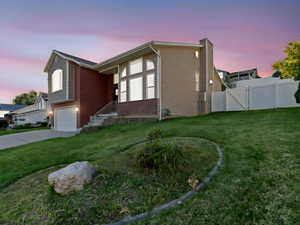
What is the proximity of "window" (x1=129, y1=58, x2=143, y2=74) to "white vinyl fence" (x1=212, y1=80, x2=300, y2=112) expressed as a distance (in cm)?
574

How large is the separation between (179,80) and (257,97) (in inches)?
204

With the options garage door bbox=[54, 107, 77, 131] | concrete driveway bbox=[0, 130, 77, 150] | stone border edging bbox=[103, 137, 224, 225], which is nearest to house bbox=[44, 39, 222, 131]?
garage door bbox=[54, 107, 77, 131]

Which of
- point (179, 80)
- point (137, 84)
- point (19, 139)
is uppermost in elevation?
point (179, 80)

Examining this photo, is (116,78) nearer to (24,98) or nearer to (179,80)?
(179,80)

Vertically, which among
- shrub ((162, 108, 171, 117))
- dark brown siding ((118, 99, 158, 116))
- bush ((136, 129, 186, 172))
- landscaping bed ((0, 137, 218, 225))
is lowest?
landscaping bed ((0, 137, 218, 225))

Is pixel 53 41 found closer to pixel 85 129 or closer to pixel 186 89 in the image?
pixel 85 129

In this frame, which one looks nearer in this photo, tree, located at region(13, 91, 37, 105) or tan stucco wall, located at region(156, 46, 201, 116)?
tan stucco wall, located at region(156, 46, 201, 116)

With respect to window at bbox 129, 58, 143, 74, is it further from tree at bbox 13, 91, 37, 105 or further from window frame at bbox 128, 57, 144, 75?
tree at bbox 13, 91, 37, 105

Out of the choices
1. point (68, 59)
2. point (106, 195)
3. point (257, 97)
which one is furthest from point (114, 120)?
point (257, 97)

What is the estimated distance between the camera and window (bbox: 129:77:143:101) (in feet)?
34.0

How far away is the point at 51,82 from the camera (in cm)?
1412

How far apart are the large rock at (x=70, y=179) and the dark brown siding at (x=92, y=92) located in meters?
10.5

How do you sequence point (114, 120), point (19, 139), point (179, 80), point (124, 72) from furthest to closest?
point (124, 72) → point (114, 120) → point (179, 80) → point (19, 139)

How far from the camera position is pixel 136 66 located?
10.6m
